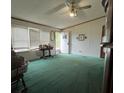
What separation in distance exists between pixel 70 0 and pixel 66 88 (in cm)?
322

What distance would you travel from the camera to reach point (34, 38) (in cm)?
648

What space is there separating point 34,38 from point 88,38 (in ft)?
13.3

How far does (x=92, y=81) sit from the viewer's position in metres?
3.09

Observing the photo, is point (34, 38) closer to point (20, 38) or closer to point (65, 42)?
point (20, 38)

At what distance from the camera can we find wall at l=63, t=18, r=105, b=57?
751 centimetres

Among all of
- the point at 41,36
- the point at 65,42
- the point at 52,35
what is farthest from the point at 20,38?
the point at 65,42

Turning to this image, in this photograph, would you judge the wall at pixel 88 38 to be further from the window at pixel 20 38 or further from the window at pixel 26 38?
the window at pixel 20 38

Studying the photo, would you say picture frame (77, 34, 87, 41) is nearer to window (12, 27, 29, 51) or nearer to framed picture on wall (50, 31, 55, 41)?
framed picture on wall (50, 31, 55, 41)

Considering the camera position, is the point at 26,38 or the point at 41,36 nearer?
the point at 26,38

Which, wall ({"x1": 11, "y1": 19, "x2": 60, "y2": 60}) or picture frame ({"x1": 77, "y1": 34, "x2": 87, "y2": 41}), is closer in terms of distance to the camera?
wall ({"x1": 11, "y1": 19, "x2": 60, "y2": 60})

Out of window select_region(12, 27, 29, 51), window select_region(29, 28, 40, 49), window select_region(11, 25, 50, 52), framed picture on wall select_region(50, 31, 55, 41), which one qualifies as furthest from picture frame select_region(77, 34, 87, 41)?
window select_region(12, 27, 29, 51)

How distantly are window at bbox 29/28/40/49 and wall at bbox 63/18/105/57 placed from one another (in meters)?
3.14
